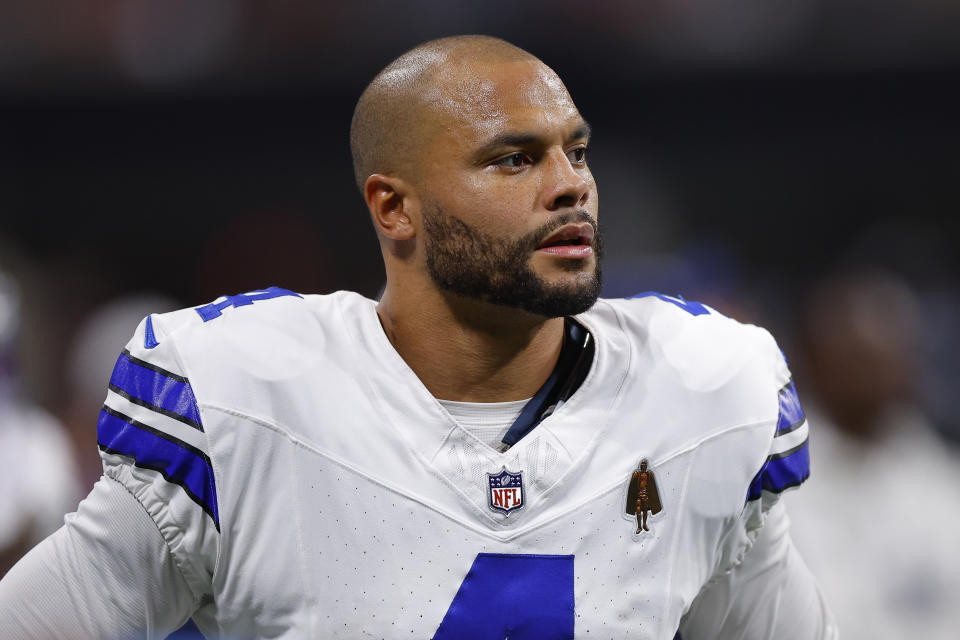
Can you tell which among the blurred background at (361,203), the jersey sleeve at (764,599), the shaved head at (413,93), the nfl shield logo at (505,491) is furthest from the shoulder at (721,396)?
the blurred background at (361,203)

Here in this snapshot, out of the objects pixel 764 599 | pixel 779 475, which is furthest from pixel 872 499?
pixel 779 475

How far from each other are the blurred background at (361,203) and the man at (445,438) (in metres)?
3.17

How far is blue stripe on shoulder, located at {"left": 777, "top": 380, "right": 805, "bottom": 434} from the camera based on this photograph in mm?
1981

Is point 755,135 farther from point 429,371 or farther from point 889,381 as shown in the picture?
point 429,371

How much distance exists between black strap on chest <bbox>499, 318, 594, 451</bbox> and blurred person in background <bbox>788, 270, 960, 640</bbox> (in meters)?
1.67

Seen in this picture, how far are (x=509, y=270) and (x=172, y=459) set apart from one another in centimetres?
57

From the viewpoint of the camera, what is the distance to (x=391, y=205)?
2010 millimetres

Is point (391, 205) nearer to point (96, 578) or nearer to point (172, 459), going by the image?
point (172, 459)

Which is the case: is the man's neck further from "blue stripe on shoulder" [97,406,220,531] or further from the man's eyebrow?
"blue stripe on shoulder" [97,406,220,531]

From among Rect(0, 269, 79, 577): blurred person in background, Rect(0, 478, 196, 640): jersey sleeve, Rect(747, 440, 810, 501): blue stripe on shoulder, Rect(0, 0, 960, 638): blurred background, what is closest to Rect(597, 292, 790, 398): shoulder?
Rect(747, 440, 810, 501): blue stripe on shoulder

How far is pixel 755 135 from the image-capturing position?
6914mm

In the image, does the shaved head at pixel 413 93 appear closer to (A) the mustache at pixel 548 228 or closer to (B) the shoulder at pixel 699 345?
(A) the mustache at pixel 548 228

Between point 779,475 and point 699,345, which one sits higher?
point 699,345

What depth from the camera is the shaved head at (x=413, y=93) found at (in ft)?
6.33
